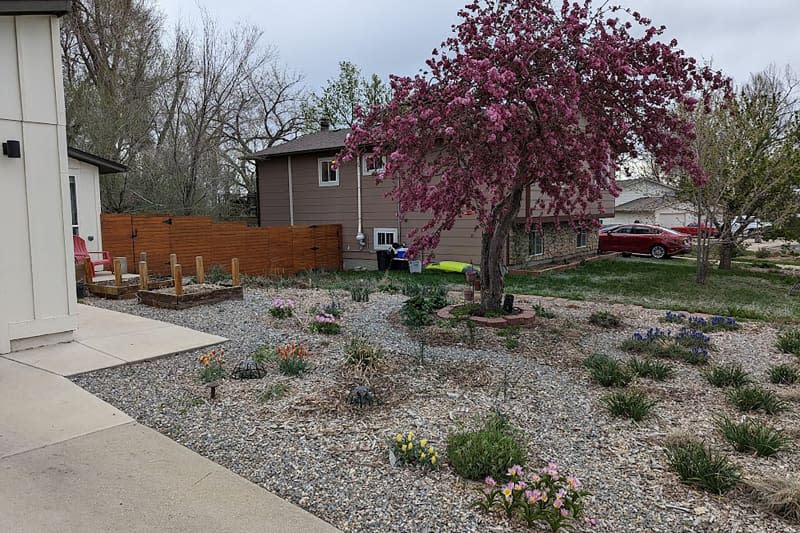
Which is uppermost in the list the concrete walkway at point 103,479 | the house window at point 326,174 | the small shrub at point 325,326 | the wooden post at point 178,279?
the house window at point 326,174

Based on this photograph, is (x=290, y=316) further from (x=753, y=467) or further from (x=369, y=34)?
(x=369, y=34)

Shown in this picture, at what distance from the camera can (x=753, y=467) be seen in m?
3.18

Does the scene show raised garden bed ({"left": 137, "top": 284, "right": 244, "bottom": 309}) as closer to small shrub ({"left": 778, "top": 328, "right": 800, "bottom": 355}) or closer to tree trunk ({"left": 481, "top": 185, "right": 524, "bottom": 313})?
tree trunk ({"left": 481, "top": 185, "right": 524, "bottom": 313})

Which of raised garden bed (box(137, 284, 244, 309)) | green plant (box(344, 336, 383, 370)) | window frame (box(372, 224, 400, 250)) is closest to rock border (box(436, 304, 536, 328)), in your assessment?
green plant (box(344, 336, 383, 370))

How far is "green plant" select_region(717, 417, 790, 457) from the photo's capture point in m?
3.32

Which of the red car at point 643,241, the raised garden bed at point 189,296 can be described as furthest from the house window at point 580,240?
the raised garden bed at point 189,296

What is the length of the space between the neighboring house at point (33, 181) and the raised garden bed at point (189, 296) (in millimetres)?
2202

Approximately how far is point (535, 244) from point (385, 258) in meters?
4.39

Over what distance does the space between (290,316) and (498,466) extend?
15.3ft

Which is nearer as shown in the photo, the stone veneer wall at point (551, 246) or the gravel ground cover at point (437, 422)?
the gravel ground cover at point (437, 422)

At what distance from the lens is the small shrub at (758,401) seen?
4055mm

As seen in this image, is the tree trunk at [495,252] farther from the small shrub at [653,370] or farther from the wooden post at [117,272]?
the wooden post at [117,272]

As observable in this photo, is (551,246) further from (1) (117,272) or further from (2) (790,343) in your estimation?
(1) (117,272)

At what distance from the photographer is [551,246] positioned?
666 inches
